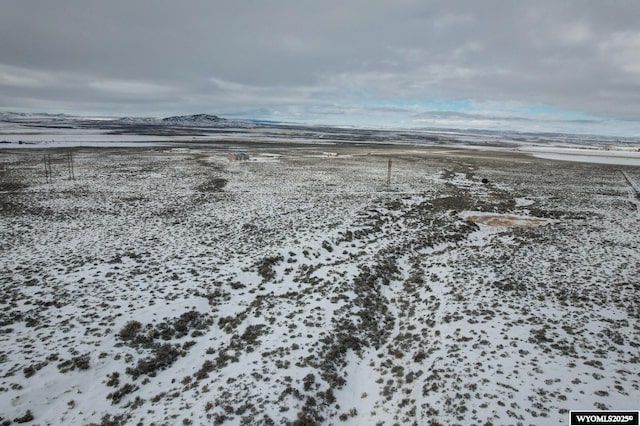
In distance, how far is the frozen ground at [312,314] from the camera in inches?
328

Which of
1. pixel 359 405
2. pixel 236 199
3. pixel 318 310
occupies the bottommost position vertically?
pixel 359 405

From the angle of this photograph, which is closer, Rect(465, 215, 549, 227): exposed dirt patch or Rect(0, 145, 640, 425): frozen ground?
Rect(0, 145, 640, 425): frozen ground

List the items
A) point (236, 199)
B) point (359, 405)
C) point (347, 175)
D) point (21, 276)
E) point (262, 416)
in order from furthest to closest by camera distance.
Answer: point (347, 175) → point (236, 199) → point (21, 276) → point (359, 405) → point (262, 416)

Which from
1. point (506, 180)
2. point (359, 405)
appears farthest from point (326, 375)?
point (506, 180)

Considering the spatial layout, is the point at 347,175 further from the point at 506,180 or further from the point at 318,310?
the point at 318,310

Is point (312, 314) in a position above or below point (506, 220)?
below

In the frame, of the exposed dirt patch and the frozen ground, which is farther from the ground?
the exposed dirt patch

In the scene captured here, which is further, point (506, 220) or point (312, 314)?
point (506, 220)

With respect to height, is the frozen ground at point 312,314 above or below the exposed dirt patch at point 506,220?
below

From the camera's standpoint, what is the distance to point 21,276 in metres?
13.5

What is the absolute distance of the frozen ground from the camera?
8.34 m

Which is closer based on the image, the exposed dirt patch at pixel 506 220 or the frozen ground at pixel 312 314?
the frozen ground at pixel 312 314

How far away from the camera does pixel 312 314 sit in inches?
482

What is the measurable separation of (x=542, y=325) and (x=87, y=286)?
16.9 meters
